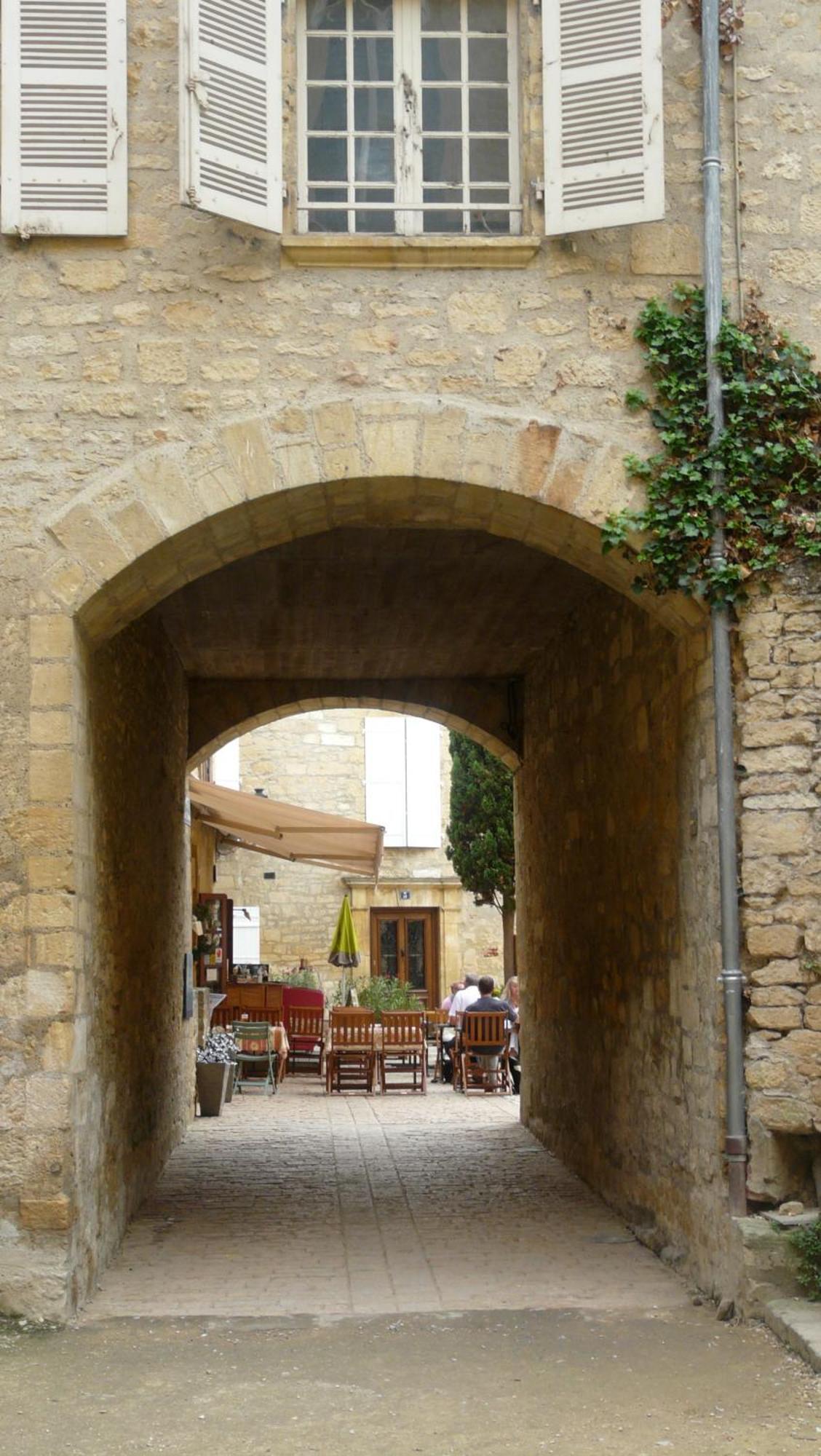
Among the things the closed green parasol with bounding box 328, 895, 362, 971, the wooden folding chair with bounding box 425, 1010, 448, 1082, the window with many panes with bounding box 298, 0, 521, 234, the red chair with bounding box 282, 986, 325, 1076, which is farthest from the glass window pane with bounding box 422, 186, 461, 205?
the closed green parasol with bounding box 328, 895, 362, 971

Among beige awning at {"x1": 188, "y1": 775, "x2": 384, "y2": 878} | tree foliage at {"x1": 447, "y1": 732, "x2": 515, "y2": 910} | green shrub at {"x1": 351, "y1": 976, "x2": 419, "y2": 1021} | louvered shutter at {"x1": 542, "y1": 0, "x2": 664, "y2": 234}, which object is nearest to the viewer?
louvered shutter at {"x1": 542, "y1": 0, "x2": 664, "y2": 234}

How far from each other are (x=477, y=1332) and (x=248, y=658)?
6.28 metres

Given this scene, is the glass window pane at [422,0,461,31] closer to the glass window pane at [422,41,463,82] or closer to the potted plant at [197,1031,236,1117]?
the glass window pane at [422,41,463,82]

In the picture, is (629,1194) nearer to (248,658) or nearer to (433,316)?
(433,316)

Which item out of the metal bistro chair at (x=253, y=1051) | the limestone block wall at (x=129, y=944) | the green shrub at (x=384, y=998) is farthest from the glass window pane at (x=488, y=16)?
the green shrub at (x=384, y=998)

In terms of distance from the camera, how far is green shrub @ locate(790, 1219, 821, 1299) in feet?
17.0

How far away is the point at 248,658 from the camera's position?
35.9ft

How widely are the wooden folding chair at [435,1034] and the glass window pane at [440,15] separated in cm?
922

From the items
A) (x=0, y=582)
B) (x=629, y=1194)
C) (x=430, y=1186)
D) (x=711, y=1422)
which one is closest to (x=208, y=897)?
(x=430, y=1186)

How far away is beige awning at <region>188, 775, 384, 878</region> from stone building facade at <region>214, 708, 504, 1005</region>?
263 inches

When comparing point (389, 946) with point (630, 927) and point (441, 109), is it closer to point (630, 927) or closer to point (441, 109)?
point (630, 927)

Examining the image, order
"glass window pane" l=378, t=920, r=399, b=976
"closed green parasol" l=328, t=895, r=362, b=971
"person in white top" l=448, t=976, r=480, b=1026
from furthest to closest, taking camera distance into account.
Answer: "glass window pane" l=378, t=920, r=399, b=976 → "closed green parasol" l=328, t=895, r=362, b=971 → "person in white top" l=448, t=976, r=480, b=1026

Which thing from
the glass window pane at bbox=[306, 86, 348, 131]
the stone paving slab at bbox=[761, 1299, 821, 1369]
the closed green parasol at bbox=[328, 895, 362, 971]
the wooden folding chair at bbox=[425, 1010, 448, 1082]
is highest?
the glass window pane at bbox=[306, 86, 348, 131]

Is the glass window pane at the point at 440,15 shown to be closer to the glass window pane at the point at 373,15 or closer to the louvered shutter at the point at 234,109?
the glass window pane at the point at 373,15
